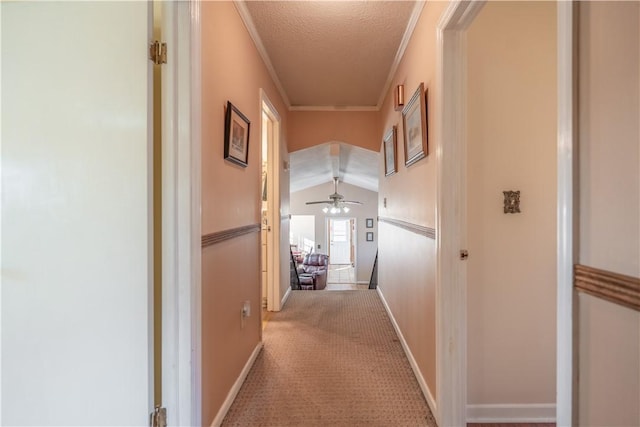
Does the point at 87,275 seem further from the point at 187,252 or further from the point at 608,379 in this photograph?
the point at 608,379

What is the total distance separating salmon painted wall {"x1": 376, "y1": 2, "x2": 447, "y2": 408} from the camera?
5.50ft

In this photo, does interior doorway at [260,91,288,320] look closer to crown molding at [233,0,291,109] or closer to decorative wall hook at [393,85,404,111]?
crown molding at [233,0,291,109]

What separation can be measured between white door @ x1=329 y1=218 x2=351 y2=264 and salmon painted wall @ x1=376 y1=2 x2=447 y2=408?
11.1m

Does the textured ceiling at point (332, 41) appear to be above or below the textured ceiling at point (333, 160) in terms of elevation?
above

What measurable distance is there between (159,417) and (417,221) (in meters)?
1.67

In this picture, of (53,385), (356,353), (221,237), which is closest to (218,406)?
(53,385)

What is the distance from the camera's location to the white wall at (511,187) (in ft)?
5.36

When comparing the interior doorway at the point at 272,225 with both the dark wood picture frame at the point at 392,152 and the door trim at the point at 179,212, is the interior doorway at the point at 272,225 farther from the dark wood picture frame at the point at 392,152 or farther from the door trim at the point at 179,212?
the door trim at the point at 179,212

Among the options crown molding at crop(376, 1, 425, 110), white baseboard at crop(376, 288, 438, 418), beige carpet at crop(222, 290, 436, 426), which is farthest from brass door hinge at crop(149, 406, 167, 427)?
crown molding at crop(376, 1, 425, 110)

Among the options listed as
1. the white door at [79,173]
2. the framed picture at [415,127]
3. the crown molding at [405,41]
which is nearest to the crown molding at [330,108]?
the crown molding at [405,41]

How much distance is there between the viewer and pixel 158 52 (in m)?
1.18

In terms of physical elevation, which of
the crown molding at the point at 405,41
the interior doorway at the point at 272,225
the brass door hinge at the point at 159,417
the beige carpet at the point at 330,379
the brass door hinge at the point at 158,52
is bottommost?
the beige carpet at the point at 330,379

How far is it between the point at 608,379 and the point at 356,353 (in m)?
1.90

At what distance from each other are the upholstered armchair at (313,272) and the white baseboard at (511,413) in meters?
6.59
